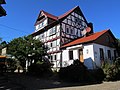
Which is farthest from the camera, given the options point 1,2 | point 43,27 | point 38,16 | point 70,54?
point 38,16

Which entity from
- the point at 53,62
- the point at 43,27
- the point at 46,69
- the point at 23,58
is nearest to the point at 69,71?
the point at 46,69

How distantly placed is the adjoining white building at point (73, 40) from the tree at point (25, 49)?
2417 millimetres

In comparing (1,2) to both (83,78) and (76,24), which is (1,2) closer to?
(83,78)

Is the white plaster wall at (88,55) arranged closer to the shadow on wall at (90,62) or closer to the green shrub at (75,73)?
the shadow on wall at (90,62)

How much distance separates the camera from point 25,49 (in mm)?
27547

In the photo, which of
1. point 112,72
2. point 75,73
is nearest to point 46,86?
point 75,73

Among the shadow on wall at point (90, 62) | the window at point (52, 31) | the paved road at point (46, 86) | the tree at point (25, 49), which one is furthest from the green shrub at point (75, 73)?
the window at point (52, 31)

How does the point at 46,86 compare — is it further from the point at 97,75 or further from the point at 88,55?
the point at 88,55

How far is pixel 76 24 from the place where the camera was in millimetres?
31156

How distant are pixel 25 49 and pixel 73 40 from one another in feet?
28.0

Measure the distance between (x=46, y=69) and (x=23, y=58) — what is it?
6601 mm

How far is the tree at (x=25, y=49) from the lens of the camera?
27.4 metres

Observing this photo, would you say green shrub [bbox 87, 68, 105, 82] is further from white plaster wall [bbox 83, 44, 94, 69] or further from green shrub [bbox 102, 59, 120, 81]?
white plaster wall [bbox 83, 44, 94, 69]

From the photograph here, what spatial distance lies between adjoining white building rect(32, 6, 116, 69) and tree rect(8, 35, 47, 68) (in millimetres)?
2417
